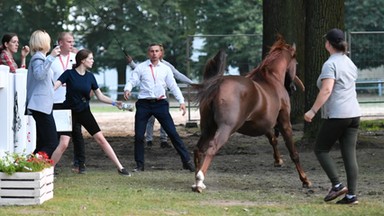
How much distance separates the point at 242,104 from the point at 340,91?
195cm

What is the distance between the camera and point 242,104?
12617mm

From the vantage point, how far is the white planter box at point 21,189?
1055 centimetres

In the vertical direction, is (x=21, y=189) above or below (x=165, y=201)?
above

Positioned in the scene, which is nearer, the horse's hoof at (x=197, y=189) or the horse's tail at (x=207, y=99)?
the horse's hoof at (x=197, y=189)

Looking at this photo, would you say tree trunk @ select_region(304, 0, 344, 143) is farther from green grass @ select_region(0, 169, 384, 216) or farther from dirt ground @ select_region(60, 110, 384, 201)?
green grass @ select_region(0, 169, 384, 216)

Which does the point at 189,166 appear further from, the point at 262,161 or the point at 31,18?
the point at 31,18

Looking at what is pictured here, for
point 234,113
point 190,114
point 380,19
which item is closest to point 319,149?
point 234,113

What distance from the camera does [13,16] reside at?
57094mm

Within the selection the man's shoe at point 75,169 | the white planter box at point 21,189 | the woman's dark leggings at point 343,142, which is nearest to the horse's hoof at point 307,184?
the woman's dark leggings at point 343,142

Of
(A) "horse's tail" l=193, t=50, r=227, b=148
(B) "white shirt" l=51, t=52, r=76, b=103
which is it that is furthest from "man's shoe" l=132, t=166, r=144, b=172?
(A) "horse's tail" l=193, t=50, r=227, b=148

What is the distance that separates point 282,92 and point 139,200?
3.31m

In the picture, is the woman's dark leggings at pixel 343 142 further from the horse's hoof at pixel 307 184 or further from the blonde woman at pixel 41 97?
the blonde woman at pixel 41 97

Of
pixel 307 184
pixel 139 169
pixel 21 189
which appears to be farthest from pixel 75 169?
pixel 21 189

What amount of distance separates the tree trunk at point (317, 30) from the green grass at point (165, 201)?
509 cm
